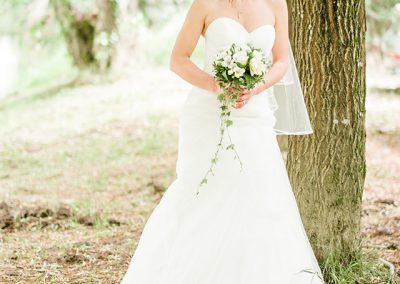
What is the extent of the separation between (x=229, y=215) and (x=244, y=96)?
0.75m

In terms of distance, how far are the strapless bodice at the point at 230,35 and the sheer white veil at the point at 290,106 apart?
1.35 ft

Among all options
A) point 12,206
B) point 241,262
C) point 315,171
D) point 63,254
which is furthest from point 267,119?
point 12,206

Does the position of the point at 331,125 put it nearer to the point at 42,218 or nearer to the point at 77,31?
the point at 42,218

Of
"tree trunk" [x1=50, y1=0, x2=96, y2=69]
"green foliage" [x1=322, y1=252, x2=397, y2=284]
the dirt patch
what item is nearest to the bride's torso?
"green foliage" [x1=322, y1=252, x2=397, y2=284]

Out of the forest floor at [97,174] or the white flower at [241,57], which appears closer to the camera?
the white flower at [241,57]

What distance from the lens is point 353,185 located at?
4191 millimetres

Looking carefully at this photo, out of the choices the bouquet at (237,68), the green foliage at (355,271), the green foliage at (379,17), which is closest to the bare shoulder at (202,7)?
the bouquet at (237,68)

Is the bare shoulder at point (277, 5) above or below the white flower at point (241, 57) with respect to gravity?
above

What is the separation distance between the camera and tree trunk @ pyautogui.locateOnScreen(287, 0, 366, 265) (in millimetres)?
4035

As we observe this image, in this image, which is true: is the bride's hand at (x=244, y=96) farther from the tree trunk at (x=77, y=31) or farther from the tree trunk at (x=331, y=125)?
the tree trunk at (x=77, y=31)

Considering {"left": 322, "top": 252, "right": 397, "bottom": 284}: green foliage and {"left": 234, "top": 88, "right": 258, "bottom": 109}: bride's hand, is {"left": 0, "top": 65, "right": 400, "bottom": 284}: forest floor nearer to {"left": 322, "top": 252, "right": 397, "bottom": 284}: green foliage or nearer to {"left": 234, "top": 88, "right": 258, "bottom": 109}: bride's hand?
{"left": 322, "top": 252, "right": 397, "bottom": 284}: green foliage

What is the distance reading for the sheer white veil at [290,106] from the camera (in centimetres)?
407

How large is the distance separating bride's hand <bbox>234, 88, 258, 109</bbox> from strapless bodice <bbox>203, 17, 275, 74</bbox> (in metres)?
0.29

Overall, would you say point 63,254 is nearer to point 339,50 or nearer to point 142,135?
point 339,50
